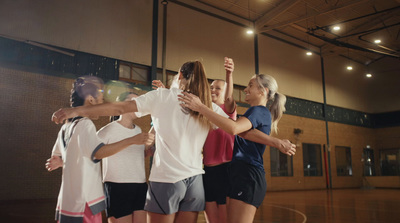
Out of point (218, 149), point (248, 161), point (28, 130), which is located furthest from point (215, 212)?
point (28, 130)

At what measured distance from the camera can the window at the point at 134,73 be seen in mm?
10773

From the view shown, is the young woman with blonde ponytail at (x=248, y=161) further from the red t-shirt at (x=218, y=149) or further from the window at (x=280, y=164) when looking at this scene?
the window at (x=280, y=164)

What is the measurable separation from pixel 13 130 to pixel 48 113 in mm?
1011

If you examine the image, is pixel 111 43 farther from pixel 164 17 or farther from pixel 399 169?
pixel 399 169

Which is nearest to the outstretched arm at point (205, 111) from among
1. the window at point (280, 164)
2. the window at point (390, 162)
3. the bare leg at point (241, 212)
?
the bare leg at point (241, 212)

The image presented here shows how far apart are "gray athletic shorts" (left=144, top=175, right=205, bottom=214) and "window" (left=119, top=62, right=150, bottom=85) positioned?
30.7 ft

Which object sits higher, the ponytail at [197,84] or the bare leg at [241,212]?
the ponytail at [197,84]

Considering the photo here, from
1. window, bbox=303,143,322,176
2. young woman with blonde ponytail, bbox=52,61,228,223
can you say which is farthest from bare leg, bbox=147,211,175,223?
window, bbox=303,143,322,176

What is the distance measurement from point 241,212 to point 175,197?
0.56m

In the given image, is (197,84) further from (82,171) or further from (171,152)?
(82,171)

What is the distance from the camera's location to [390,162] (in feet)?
64.9

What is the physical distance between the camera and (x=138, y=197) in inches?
101

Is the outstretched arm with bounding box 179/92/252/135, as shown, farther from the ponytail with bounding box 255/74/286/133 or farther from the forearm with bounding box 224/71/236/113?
the forearm with bounding box 224/71/236/113

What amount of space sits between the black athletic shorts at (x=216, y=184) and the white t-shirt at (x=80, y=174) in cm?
89
